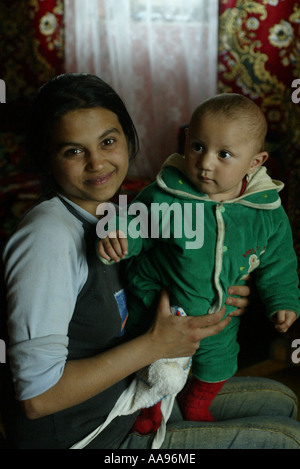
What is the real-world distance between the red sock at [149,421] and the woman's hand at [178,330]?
0.15 meters

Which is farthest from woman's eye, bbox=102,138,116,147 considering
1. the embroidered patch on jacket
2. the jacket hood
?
the embroidered patch on jacket

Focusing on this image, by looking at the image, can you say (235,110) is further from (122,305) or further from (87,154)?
(122,305)

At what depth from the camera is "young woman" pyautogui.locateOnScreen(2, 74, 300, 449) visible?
83cm

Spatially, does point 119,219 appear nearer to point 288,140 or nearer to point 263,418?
point 263,418

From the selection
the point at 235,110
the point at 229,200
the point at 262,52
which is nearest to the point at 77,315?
the point at 229,200

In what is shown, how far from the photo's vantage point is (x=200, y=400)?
122cm

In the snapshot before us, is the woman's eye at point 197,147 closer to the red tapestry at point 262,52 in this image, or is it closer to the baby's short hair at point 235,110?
the baby's short hair at point 235,110

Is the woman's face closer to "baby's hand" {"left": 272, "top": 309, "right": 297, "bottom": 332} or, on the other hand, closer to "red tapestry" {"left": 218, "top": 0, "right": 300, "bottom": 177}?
"baby's hand" {"left": 272, "top": 309, "right": 297, "bottom": 332}

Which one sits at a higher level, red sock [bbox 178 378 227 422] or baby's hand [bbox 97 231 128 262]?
baby's hand [bbox 97 231 128 262]

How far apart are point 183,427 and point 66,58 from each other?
268 cm

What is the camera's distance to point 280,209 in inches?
45.9

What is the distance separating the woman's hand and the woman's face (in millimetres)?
306

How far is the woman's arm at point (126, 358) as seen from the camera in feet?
2.83
